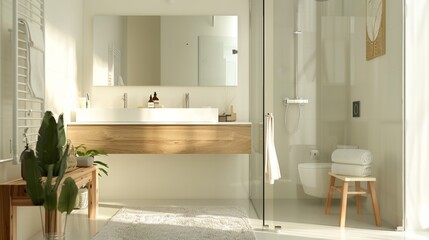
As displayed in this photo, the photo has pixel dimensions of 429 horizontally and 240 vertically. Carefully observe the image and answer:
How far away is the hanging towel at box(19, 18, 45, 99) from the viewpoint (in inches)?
142

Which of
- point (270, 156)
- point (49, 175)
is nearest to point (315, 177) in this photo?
point (270, 156)

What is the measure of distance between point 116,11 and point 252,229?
9.53 feet

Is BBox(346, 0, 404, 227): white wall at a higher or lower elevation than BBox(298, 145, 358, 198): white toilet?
higher

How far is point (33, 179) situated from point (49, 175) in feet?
0.33

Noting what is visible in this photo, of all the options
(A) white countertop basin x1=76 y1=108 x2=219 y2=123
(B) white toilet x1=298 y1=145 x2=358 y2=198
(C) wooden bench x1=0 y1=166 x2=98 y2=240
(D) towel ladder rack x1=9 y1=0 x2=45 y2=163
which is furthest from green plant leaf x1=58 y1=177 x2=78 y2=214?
(A) white countertop basin x1=76 y1=108 x2=219 y2=123

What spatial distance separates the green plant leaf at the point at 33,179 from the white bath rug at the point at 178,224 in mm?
842

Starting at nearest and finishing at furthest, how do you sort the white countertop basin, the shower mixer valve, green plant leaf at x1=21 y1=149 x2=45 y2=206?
green plant leaf at x1=21 y1=149 x2=45 y2=206 < the shower mixer valve < the white countertop basin

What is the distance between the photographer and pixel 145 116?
199 inches

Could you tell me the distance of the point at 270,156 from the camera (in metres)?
3.89

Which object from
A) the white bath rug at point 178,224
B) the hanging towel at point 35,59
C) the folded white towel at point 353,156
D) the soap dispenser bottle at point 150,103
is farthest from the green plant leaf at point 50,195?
the soap dispenser bottle at point 150,103

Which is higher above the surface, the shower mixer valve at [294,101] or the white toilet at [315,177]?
the shower mixer valve at [294,101]

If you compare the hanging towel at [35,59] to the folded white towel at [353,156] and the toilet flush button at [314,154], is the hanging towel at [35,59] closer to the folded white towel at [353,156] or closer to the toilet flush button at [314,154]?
the toilet flush button at [314,154]
